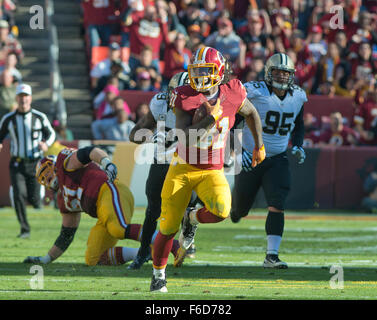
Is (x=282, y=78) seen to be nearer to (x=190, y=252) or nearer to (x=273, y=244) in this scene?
(x=273, y=244)

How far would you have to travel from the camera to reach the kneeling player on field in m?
8.33

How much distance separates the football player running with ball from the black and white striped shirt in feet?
14.9

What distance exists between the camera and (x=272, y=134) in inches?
344

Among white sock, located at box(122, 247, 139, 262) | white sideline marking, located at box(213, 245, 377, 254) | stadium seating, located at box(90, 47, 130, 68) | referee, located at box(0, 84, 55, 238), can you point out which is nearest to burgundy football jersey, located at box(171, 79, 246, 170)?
white sock, located at box(122, 247, 139, 262)

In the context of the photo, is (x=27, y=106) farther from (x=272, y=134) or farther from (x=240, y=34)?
(x=240, y=34)

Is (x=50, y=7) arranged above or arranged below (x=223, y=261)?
above

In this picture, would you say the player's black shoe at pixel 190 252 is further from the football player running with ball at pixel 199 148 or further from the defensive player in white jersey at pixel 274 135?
the football player running with ball at pixel 199 148

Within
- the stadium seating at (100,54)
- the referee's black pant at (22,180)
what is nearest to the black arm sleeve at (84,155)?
the referee's black pant at (22,180)

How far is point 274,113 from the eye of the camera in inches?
343

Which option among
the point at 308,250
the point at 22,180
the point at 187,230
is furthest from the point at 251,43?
the point at 187,230

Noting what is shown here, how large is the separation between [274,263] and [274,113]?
1.45 m

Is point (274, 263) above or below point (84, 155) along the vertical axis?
below

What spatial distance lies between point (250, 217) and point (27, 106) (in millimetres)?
3986
